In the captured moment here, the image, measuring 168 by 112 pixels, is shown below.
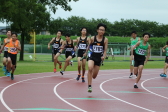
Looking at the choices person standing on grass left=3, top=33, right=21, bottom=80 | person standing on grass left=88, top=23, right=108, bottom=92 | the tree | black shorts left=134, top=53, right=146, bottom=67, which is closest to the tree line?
the tree

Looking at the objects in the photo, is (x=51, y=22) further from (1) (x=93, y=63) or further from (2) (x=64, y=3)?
(1) (x=93, y=63)

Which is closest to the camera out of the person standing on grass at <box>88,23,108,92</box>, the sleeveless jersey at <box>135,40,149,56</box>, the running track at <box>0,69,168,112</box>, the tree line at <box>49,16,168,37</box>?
the running track at <box>0,69,168,112</box>

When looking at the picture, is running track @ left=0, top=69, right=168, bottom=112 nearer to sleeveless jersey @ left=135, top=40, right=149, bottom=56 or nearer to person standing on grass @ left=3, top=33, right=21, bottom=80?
sleeveless jersey @ left=135, top=40, right=149, bottom=56

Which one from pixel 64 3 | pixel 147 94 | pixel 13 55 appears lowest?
pixel 147 94

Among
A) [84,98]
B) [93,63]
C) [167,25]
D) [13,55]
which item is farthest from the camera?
[167,25]

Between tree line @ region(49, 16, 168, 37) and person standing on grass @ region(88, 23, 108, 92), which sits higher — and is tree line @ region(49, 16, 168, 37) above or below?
above

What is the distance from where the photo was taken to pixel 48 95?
1109 cm

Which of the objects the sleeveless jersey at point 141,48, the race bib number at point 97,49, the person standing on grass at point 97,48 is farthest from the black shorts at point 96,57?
the sleeveless jersey at point 141,48

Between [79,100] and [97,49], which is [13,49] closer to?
[97,49]

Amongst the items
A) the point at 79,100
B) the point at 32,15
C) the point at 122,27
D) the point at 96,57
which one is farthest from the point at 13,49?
the point at 122,27

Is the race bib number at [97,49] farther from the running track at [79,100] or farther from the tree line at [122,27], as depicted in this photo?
the tree line at [122,27]

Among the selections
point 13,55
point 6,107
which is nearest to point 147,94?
point 6,107

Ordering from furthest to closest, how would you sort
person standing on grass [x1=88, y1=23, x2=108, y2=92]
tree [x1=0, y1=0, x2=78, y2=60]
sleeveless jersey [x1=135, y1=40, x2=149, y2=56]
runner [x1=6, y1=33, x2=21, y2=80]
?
tree [x1=0, y1=0, x2=78, y2=60]
runner [x1=6, y1=33, x2=21, y2=80]
sleeveless jersey [x1=135, y1=40, x2=149, y2=56]
person standing on grass [x1=88, y1=23, x2=108, y2=92]

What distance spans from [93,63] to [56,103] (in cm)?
235
